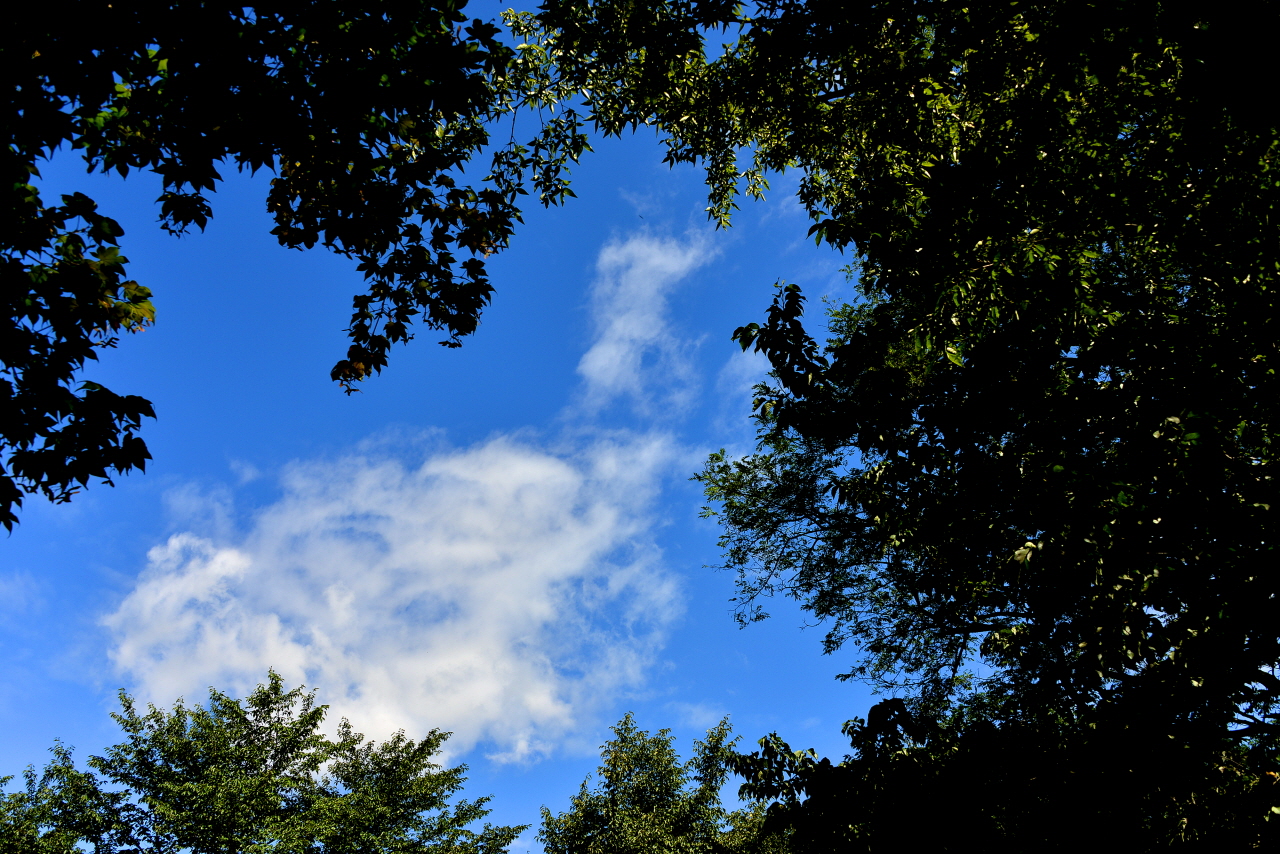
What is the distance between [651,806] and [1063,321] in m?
26.4

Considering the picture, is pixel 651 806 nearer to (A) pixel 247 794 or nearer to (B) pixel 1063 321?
(A) pixel 247 794

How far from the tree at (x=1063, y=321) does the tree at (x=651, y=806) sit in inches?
779

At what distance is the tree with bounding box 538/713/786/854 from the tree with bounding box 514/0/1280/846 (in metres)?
19.8

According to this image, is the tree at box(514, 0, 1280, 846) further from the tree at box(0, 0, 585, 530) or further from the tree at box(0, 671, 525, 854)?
the tree at box(0, 671, 525, 854)

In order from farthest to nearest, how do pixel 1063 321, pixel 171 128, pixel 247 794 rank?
pixel 247 794
pixel 1063 321
pixel 171 128

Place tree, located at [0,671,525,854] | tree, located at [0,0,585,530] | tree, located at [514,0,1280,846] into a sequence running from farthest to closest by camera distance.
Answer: tree, located at [0,671,525,854] < tree, located at [514,0,1280,846] < tree, located at [0,0,585,530]

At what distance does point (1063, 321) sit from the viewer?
23.5ft

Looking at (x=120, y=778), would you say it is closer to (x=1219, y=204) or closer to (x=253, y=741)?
(x=253, y=741)

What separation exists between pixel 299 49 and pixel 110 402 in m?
3.22

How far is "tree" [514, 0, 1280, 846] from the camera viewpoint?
6340mm

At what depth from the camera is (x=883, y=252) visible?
7.31 meters

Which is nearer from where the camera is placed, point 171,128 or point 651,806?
point 171,128

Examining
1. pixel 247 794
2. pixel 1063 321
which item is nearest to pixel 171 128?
pixel 1063 321

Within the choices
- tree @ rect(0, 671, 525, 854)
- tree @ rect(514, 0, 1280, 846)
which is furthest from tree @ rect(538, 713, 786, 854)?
tree @ rect(514, 0, 1280, 846)
